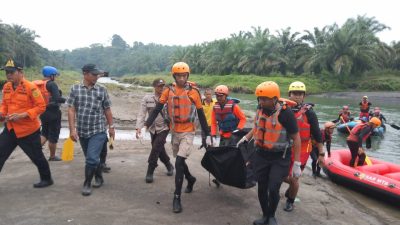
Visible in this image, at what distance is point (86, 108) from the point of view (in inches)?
212

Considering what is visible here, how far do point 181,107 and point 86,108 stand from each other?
1395 mm

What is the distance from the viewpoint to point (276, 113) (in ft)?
14.9

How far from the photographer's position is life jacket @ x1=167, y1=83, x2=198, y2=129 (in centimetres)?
537

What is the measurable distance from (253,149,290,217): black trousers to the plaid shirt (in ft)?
7.85

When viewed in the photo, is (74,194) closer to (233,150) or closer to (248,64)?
(233,150)

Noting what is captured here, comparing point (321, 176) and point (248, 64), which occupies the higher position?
point (248, 64)

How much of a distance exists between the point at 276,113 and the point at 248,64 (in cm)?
5163

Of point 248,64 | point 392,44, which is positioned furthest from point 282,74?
point 392,44

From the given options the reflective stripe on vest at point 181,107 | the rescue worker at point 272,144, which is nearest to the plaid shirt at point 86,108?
the reflective stripe on vest at point 181,107

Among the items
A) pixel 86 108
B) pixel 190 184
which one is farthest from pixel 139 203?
pixel 86 108

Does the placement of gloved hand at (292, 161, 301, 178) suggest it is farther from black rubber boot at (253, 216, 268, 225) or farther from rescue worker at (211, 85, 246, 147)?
rescue worker at (211, 85, 246, 147)

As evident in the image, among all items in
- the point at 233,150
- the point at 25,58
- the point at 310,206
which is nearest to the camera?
the point at 233,150

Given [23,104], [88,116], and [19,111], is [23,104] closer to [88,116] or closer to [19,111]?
[19,111]

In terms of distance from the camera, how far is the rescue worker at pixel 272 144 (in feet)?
14.9
